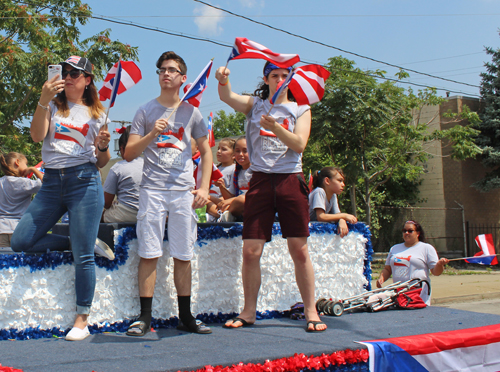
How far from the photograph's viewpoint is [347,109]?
11.4m

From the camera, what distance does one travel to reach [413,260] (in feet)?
16.0

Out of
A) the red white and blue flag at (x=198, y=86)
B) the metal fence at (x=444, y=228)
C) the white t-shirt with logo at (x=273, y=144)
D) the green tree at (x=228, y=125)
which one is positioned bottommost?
the metal fence at (x=444, y=228)

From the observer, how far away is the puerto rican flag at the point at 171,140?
3.18 m

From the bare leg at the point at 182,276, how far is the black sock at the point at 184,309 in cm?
3

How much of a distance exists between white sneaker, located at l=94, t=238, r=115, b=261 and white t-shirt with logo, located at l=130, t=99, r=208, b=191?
0.47 metres

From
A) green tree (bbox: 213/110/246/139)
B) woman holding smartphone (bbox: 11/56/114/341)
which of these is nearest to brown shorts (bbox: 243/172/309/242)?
woman holding smartphone (bbox: 11/56/114/341)

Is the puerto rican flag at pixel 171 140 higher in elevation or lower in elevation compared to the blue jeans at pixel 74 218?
higher

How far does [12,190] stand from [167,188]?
8.33 feet

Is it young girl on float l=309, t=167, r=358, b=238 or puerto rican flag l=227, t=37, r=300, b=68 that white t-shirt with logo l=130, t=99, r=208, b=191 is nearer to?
puerto rican flag l=227, t=37, r=300, b=68

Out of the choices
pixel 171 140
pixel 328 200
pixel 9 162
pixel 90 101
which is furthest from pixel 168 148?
pixel 9 162

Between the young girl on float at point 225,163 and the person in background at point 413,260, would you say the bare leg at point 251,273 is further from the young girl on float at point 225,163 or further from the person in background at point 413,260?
the person in background at point 413,260

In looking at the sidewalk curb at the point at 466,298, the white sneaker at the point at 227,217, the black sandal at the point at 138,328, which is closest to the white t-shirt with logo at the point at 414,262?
the white sneaker at the point at 227,217

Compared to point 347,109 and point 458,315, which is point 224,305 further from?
point 347,109

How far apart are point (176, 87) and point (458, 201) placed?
16.3 metres
